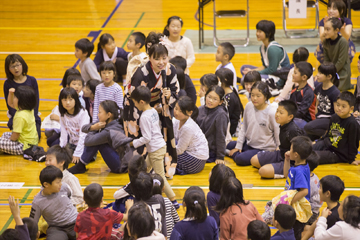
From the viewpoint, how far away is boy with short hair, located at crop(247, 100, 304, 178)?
452 cm

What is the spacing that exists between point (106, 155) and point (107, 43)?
8.26 ft

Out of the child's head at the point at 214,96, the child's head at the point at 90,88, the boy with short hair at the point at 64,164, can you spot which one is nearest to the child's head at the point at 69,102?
the child's head at the point at 90,88

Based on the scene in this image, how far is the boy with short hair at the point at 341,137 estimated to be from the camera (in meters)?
4.69

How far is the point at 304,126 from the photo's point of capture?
17.4 ft

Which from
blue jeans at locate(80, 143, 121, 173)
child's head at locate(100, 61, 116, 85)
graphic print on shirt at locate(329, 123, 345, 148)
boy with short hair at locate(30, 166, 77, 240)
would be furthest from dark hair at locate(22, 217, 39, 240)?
graphic print on shirt at locate(329, 123, 345, 148)

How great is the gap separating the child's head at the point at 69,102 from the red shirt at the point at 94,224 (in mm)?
1860

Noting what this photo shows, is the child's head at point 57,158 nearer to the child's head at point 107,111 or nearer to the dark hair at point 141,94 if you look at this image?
the dark hair at point 141,94

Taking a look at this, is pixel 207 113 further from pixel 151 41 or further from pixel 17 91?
pixel 17 91

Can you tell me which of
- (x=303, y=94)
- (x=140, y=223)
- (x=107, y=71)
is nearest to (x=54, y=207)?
(x=140, y=223)

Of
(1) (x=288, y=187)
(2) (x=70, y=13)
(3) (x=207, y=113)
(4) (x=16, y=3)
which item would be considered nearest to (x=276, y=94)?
(3) (x=207, y=113)

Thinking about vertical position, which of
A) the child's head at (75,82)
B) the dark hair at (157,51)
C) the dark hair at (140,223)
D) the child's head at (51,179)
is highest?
the dark hair at (157,51)

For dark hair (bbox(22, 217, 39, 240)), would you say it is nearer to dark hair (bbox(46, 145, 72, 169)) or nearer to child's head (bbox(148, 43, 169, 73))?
dark hair (bbox(46, 145, 72, 169))

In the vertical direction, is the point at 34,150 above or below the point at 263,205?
above

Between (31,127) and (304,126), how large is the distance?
3053 millimetres
